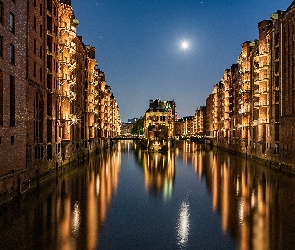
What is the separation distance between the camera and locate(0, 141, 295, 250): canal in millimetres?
19641

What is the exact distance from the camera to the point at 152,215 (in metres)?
26.6

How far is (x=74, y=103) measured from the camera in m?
75.2

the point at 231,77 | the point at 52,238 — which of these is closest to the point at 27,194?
the point at 52,238

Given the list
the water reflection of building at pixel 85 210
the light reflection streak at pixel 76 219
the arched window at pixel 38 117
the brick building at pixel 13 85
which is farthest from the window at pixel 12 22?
the light reflection streak at pixel 76 219

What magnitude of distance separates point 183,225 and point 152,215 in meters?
3.70

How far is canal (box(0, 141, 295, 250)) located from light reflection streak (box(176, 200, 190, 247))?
54 millimetres

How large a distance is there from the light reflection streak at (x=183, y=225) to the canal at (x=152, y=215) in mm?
54

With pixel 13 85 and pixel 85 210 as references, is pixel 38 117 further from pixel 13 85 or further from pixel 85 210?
pixel 85 210

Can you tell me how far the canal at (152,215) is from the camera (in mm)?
19641

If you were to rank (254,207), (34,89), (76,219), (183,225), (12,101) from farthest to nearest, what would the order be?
1. (34,89)
2. (12,101)
3. (254,207)
4. (76,219)
5. (183,225)

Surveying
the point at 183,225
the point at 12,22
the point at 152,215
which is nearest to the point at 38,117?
the point at 12,22

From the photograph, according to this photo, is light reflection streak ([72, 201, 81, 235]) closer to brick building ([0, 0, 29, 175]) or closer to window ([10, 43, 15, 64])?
brick building ([0, 0, 29, 175])

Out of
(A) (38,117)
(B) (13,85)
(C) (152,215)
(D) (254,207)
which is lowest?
(C) (152,215)

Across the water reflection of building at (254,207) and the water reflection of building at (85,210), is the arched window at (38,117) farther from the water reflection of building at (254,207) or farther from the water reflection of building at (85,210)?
the water reflection of building at (254,207)
